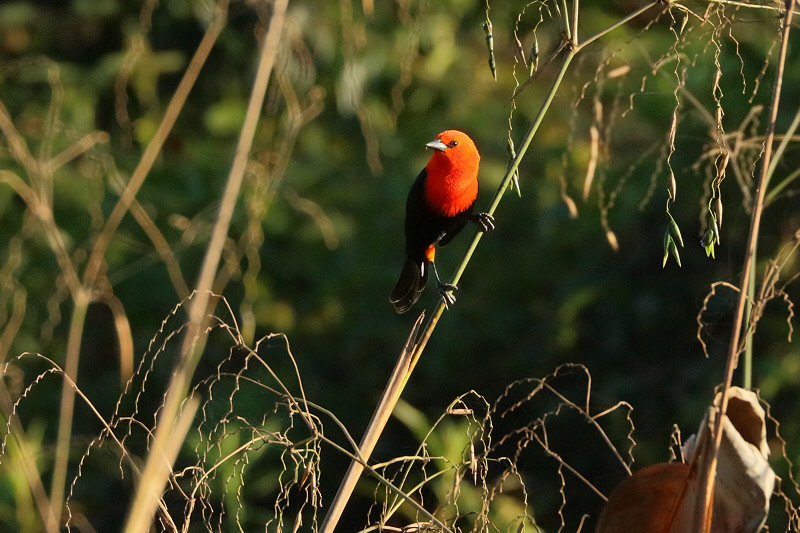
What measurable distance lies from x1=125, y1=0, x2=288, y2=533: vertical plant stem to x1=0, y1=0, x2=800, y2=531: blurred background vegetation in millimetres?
693

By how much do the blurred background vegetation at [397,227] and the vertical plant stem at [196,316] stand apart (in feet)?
2.27

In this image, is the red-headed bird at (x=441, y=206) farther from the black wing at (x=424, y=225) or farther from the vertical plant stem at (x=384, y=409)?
the vertical plant stem at (x=384, y=409)

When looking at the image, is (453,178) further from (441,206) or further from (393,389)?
(393,389)

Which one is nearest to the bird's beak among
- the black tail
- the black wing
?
the black wing

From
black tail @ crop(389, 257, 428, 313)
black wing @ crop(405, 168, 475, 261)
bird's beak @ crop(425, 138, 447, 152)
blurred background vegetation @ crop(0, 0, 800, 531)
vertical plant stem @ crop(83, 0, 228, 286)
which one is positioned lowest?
blurred background vegetation @ crop(0, 0, 800, 531)

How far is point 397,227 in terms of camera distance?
12.6ft

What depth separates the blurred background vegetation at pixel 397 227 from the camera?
2734 mm

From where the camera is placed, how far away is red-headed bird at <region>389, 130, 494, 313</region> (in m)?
1.85

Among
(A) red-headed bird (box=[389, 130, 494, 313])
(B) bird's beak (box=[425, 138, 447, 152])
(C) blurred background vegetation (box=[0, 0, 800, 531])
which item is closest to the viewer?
(B) bird's beak (box=[425, 138, 447, 152])

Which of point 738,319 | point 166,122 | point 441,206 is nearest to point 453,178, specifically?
point 441,206

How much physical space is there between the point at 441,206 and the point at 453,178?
0.23 ft

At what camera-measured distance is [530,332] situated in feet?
11.1

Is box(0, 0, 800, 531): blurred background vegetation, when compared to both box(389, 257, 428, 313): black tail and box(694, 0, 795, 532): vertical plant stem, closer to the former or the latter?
box(389, 257, 428, 313): black tail

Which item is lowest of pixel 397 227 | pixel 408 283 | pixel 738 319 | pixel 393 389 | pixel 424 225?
pixel 397 227
